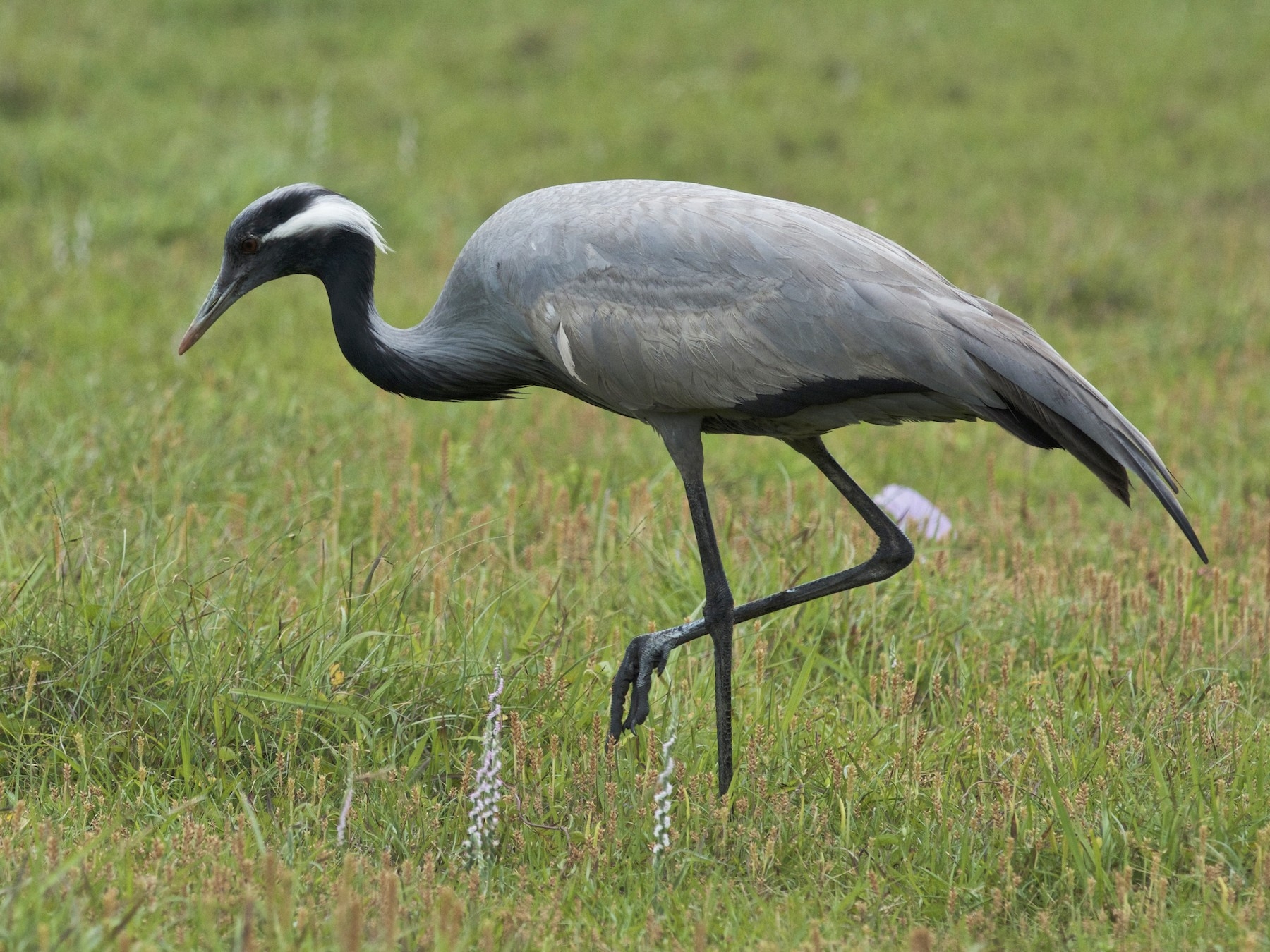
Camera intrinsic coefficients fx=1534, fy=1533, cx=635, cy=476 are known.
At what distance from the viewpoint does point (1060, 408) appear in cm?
366

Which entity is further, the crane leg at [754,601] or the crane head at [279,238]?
the crane head at [279,238]

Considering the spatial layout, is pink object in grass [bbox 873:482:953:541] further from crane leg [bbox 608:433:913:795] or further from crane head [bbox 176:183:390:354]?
crane head [bbox 176:183:390:354]

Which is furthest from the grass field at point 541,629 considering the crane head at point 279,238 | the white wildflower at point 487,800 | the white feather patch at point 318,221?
the white feather patch at point 318,221

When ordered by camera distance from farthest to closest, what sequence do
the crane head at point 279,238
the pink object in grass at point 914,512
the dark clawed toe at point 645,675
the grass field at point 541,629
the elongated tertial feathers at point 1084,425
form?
the pink object in grass at point 914,512
the crane head at point 279,238
the dark clawed toe at point 645,675
the elongated tertial feathers at point 1084,425
the grass field at point 541,629

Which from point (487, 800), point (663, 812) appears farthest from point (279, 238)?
point (663, 812)

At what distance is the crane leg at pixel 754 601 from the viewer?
3.89 metres

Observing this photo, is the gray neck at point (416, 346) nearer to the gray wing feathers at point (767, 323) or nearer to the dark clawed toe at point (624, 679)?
the gray wing feathers at point (767, 323)

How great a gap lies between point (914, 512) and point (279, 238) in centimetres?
239

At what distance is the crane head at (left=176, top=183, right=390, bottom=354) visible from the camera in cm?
439

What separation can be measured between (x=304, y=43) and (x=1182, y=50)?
702 cm

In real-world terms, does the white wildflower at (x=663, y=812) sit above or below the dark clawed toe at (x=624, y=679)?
below

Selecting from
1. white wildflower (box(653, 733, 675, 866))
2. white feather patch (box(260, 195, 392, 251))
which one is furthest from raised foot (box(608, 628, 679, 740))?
white feather patch (box(260, 195, 392, 251))

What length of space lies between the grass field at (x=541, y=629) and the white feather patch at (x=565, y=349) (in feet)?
1.68

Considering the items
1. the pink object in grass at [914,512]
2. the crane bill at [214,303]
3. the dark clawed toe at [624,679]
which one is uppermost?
the crane bill at [214,303]
